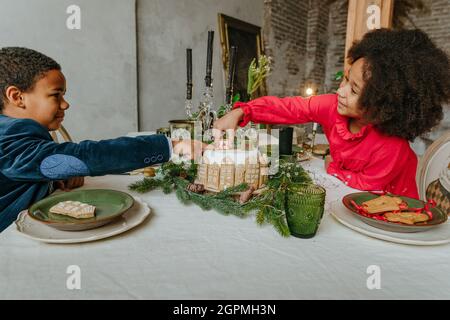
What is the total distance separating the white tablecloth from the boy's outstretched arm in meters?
0.19

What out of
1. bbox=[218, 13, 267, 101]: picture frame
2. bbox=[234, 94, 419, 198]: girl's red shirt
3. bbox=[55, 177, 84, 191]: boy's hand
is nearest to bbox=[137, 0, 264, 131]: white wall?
bbox=[218, 13, 267, 101]: picture frame

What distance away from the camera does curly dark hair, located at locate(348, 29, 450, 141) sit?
1198 mm

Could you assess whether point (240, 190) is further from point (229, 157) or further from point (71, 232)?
point (71, 232)

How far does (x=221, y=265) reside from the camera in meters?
0.60

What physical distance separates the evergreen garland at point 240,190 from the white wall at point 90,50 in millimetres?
2178

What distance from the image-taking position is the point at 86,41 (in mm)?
2854

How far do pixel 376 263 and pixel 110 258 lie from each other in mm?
529

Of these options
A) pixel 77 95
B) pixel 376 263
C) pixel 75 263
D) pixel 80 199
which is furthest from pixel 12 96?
pixel 77 95

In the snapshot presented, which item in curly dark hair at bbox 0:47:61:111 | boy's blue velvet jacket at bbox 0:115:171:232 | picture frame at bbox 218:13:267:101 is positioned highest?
picture frame at bbox 218:13:267:101

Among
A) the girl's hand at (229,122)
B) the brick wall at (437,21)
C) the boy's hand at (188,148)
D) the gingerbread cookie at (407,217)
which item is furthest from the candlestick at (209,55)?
the brick wall at (437,21)

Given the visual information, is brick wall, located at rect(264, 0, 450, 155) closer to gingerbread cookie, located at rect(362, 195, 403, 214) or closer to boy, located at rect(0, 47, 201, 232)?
gingerbread cookie, located at rect(362, 195, 403, 214)

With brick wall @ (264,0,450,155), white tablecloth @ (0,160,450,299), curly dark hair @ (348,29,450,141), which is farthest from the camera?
brick wall @ (264,0,450,155)

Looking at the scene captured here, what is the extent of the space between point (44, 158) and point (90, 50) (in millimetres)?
2400

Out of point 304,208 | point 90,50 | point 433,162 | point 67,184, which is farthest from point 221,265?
point 90,50
